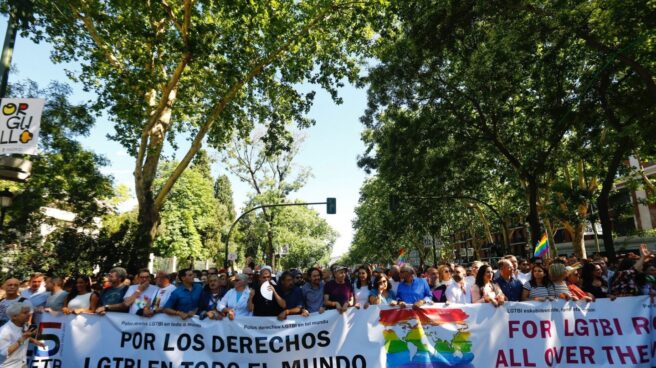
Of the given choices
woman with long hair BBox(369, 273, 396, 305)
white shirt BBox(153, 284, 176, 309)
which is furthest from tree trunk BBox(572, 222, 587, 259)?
white shirt BBox(153, 284, 176, 309)

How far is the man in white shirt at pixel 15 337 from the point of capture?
15.9 ft

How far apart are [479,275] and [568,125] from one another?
11.2 m

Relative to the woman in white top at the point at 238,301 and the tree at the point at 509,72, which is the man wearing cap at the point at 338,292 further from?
the tree at the point at 509,72

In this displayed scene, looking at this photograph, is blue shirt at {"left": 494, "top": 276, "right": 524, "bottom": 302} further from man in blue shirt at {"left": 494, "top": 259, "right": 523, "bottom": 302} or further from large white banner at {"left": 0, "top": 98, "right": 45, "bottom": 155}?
large white banner at {"left": 0, "top": 98, "right": 45, "bottom": 155}

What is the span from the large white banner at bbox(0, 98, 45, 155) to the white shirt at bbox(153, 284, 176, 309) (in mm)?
2817

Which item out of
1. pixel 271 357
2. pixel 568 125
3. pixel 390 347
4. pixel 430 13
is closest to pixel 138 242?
pixel 271 357

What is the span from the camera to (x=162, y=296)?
6590mm

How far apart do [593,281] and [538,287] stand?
1181 millimetres

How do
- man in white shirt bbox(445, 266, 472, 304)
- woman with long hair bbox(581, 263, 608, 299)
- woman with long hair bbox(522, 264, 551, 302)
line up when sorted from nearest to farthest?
woman with long hair bbox(522, 264, 551, 302) → woman with long hair bbox(581, 263, 608, 299) → man in white shirt bbox(445, 266, 472, 304)

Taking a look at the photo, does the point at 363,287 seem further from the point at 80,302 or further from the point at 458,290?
the point at 80,302

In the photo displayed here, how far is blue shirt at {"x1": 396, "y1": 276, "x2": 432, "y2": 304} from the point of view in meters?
6.47

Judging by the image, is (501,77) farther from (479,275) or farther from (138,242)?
(138,242)

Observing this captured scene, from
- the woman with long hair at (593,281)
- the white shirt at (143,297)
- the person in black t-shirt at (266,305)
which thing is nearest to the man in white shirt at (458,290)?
the woman with long hair at (593,281)

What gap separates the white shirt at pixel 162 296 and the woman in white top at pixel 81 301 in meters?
0.83
